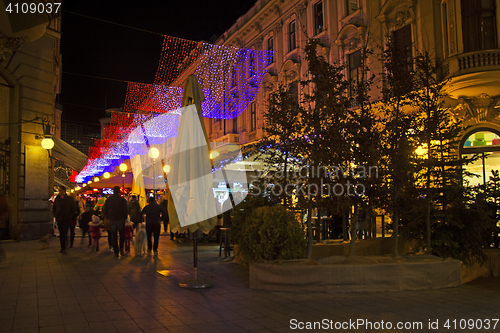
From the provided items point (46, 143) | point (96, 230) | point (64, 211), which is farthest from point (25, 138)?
point (96, 230)

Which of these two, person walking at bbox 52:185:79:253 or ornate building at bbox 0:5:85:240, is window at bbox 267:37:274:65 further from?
person walking at bbox 52:185:79:253

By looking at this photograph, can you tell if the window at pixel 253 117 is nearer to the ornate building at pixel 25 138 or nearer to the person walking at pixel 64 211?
the ornate building at pixel 25 138

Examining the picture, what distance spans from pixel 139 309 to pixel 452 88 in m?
12.8

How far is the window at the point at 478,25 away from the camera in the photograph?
14062 millimetres

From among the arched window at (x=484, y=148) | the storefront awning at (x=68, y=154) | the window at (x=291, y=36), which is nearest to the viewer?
the arched window at (x=484, y=148)

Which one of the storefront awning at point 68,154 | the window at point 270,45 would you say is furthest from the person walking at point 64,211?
the window at point 270,45

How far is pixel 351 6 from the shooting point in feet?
67.3

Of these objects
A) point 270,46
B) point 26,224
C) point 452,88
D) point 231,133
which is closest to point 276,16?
point 270,46

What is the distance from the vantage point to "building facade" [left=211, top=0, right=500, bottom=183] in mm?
13711

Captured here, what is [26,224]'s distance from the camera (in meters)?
15.0

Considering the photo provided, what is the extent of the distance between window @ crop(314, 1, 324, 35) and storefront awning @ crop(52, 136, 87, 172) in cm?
1397

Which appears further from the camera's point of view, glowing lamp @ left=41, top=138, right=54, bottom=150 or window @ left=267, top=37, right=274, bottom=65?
window @ left=267, top=37, right=274, bottom=65

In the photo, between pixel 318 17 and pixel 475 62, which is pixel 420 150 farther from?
pixel 318 17

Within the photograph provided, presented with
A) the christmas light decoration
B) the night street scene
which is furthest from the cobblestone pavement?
the christmas light decoration
